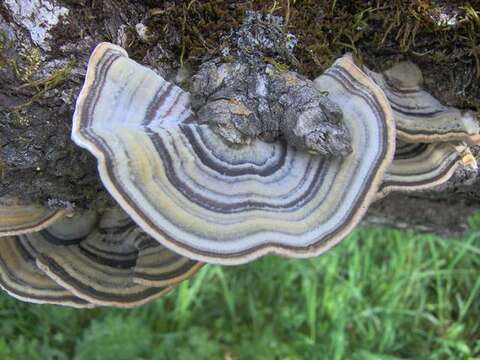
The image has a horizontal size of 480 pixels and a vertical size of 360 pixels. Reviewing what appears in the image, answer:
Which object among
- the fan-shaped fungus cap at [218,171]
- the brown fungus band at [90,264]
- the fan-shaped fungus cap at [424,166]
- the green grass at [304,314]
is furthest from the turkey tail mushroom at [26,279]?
the green grass at [304,314]

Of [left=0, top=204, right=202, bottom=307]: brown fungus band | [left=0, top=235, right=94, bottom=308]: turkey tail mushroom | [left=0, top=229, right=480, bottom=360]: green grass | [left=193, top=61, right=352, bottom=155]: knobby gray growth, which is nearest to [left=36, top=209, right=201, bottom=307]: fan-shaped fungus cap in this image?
[left=0, top=204, right=202, bottom=307]: brown fungus band

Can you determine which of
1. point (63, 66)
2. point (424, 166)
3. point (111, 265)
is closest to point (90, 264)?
point (111, 265)

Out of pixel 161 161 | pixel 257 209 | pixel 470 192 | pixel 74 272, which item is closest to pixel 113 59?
pixel 161 161

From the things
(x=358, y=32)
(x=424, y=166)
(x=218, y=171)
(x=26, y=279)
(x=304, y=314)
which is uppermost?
(x=358, y=32)

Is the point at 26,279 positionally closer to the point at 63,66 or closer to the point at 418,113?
the point at 63,66

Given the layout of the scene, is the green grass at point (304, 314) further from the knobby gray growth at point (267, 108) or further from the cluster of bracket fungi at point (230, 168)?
the knobby gray growth at point (267, 108)
